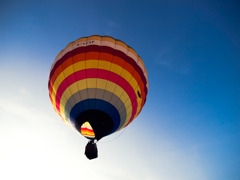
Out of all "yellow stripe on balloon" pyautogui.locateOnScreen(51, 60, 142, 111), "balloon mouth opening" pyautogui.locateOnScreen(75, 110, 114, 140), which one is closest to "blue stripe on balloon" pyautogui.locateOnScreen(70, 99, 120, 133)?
"balloon mouth opening" pyautogui.locateOnScreen(75, 110, 114, 140)

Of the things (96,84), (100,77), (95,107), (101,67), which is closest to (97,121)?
(95,107)

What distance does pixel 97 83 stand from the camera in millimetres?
4332

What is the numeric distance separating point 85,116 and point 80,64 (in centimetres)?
180

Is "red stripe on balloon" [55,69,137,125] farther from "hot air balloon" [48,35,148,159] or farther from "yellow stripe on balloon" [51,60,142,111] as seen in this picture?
"yellow stripe on balloon" [51,60,142,111]

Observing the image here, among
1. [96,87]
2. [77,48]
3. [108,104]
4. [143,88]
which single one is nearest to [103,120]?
[108,104]

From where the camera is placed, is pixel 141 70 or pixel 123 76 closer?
pixel 123 76

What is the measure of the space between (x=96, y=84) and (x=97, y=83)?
0.05 meters

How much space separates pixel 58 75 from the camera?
4676 mm

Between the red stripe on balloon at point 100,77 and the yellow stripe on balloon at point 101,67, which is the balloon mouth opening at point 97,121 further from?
the red stripe on balloon at point 100,77

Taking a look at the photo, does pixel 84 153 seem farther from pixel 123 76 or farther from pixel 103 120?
pixel 123 76

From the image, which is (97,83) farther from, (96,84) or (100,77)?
(100,77)

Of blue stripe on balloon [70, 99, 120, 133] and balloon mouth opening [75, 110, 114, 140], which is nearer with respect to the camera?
balloon mouth opening [75, 110, 114, 140]

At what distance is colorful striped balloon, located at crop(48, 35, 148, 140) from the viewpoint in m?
4.27

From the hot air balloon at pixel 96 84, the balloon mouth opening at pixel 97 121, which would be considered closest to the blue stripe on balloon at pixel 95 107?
the hot air balloon at pixel 96 84
